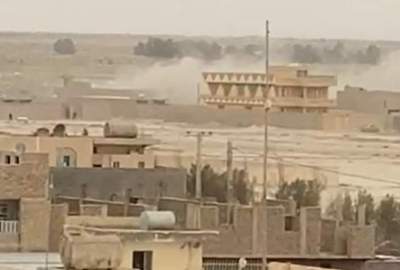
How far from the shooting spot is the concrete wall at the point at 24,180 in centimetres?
1953

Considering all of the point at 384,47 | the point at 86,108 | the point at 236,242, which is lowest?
the point at 236,242

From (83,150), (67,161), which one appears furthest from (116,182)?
(83,150)

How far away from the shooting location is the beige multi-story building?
83.2m

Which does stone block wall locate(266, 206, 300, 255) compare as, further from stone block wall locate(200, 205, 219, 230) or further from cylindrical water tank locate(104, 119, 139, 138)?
cylindrical water tank locate(104, 119, 139, 138)

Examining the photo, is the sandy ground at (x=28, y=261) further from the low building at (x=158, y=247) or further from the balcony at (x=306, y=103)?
the balcony at (x=306, y=103)

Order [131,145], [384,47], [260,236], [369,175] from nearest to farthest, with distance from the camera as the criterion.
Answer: [260,236] → [131,145] → [369,175] → [384,47]

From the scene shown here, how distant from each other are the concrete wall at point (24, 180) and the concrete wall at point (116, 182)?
951 cm

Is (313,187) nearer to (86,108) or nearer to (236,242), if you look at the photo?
(236,242)

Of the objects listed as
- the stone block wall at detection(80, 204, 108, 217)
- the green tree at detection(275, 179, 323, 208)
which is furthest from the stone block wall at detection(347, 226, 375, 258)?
the green tree at detection(275, 179, 323, 208)

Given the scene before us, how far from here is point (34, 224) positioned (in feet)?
62.1

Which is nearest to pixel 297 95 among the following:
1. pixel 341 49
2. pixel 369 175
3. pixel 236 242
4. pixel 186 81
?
pixel 369 175

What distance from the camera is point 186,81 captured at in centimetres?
12106

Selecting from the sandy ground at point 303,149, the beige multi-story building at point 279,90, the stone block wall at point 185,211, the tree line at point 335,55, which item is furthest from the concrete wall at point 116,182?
the tree line at point 335,55

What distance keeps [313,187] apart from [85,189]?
18344mm
